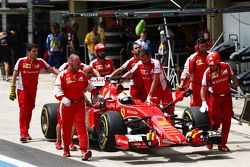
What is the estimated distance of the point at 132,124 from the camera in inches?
518

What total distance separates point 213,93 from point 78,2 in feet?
57.1

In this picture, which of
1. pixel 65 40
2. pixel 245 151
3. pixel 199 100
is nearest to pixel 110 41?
pixel 65 40

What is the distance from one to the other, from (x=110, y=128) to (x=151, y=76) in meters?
2.20

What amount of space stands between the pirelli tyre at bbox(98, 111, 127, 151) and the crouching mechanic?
41 cm

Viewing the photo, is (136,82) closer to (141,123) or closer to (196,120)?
(141,123)

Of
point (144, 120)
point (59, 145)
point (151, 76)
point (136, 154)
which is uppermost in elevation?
point (151, 76)

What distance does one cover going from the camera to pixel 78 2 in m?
29.8

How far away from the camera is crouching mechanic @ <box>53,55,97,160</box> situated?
40.5 feet

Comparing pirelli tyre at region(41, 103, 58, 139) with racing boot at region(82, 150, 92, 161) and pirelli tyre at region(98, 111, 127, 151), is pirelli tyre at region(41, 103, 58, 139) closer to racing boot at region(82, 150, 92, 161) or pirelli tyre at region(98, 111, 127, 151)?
pirelli tyre at region(98, 111, 127, 151)

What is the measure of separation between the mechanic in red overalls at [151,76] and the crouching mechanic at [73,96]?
175 centimetres

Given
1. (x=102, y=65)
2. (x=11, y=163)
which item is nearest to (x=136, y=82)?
(x=102, y=65)

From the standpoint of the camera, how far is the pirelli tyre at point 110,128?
12500 mm

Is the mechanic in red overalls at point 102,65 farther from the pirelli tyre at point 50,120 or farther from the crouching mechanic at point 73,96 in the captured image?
the crouching mechanic at point 73,96

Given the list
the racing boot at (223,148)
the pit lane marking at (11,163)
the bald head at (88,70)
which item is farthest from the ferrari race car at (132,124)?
the pit lane marking at (11,163)
